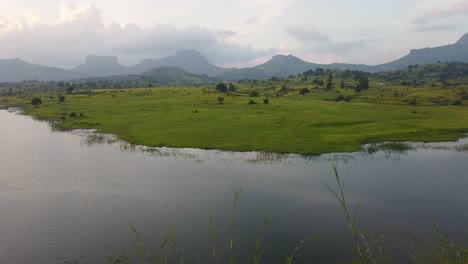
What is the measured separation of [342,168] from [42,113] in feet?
386

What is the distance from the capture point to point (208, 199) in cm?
4000

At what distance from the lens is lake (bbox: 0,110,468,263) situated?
30016mm

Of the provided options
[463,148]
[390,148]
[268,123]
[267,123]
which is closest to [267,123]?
[267,123]

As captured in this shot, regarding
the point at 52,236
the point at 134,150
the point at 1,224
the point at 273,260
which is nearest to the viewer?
the point at 273,260

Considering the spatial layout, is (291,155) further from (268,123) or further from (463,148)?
(463,148)

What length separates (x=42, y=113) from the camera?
13275 cm

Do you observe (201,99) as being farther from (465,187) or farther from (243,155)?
(465,187)

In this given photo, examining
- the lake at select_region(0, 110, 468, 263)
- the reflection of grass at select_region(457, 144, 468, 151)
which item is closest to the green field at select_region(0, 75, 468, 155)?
the reflection of grass at select_region(457, 144, 468, 151)

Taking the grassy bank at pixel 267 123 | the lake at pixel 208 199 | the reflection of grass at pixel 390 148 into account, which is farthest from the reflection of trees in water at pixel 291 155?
the grassy bank at pixel 267 123

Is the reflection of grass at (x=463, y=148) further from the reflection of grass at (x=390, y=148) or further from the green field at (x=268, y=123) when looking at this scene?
the reflection of grass at (x=390, y=148)

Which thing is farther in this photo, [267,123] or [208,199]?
[267,123]

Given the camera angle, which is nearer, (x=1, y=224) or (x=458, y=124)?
(x=1, y=224)

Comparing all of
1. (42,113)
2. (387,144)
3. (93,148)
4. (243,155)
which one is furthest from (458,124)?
(42,113)

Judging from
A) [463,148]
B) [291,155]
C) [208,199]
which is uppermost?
[463,148]
